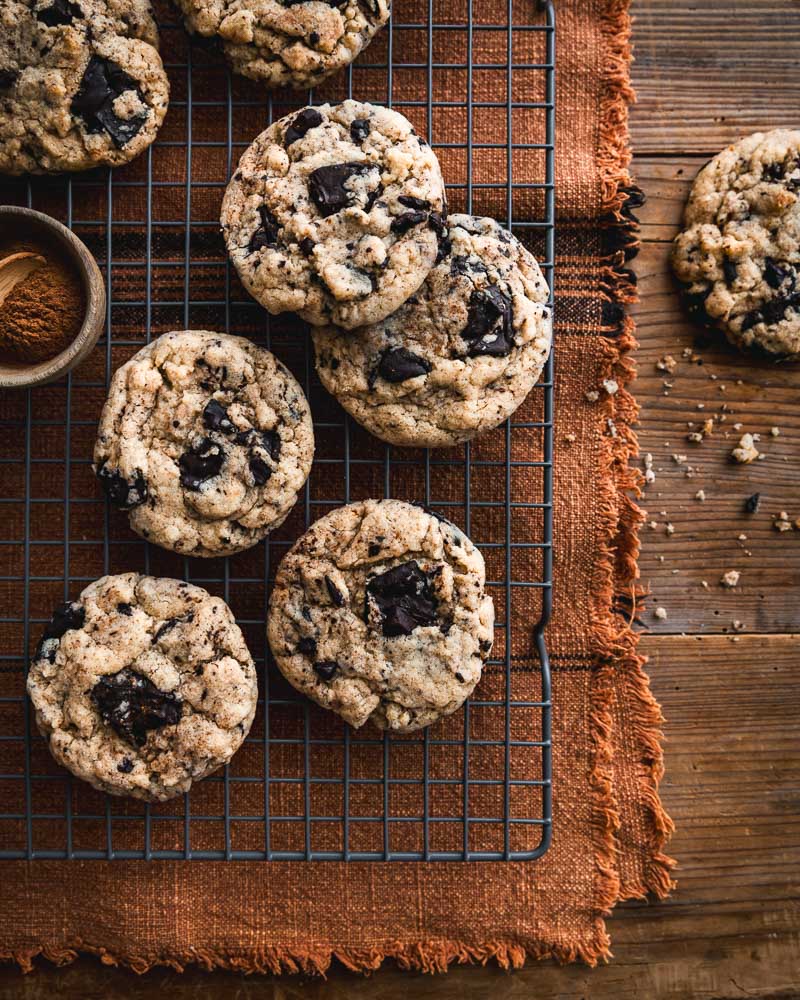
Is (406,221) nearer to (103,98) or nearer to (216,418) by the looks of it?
(216,418)

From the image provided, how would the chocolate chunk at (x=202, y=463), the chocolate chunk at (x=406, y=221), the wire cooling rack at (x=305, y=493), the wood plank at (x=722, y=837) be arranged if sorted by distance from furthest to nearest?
the wood plank at (x=722, y=837), the wire cooling rack at (x=305, y=493), the chocolate chunk at (x=202, y=463), the chocolate chunk at (x=406, y=221)

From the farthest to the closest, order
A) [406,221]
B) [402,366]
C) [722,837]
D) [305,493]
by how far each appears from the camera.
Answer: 1. [722,837]
2. [305,493]
3. [402,366]
4. [406,221]

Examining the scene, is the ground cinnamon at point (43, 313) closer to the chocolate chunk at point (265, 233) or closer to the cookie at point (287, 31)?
the chocolate chunk at point (265, 233)

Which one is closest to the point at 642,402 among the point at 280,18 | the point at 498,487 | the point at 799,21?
the point at 498,487

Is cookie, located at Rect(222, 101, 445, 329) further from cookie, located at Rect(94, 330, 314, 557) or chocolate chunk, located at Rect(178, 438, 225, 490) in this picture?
chocolate chunk, located at Rect(178, 438, 225, 490)

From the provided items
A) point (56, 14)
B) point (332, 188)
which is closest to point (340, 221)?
point (332, 188)

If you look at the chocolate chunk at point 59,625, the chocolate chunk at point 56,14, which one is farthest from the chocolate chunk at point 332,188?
the chocolate chunk at point 59,625

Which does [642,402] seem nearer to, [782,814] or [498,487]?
[498,487]
